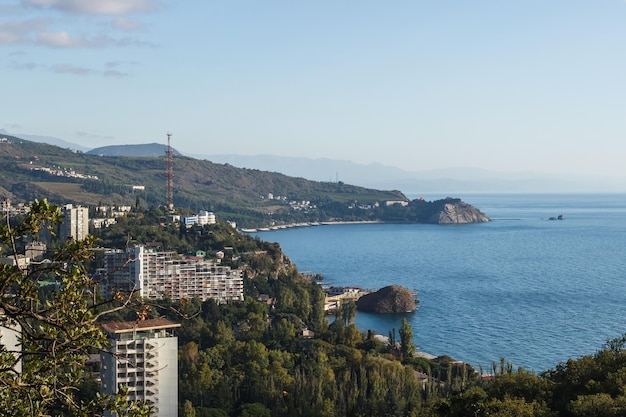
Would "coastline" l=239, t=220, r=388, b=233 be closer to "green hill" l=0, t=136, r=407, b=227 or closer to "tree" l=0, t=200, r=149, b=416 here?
"green hill" l=0, t=136, r=407, b=227

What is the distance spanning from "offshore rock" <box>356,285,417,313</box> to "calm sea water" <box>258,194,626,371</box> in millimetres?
370

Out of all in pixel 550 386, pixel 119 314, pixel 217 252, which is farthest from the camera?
pixel 217 252

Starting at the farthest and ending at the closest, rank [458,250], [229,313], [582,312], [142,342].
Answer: [458,250] < [582,312] < [229,313] < [142,342]

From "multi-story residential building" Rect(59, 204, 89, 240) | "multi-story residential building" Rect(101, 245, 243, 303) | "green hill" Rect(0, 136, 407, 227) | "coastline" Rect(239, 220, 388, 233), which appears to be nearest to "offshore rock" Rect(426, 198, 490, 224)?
"coastline" Rect(239, 220, 388, 233)

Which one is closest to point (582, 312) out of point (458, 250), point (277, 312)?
point (277, 312)

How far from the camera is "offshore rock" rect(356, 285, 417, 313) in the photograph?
2808cm

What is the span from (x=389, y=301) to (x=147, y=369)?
15.4 m

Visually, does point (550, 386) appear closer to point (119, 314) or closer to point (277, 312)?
point (119, 314)

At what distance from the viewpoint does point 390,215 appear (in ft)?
268

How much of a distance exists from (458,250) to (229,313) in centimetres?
2904

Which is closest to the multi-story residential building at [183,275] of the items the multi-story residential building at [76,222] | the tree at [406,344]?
the multi-story residential building at [76,222]

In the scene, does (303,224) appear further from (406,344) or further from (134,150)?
(134,150)

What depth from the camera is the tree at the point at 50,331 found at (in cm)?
286

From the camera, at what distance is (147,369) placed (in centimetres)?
1405
